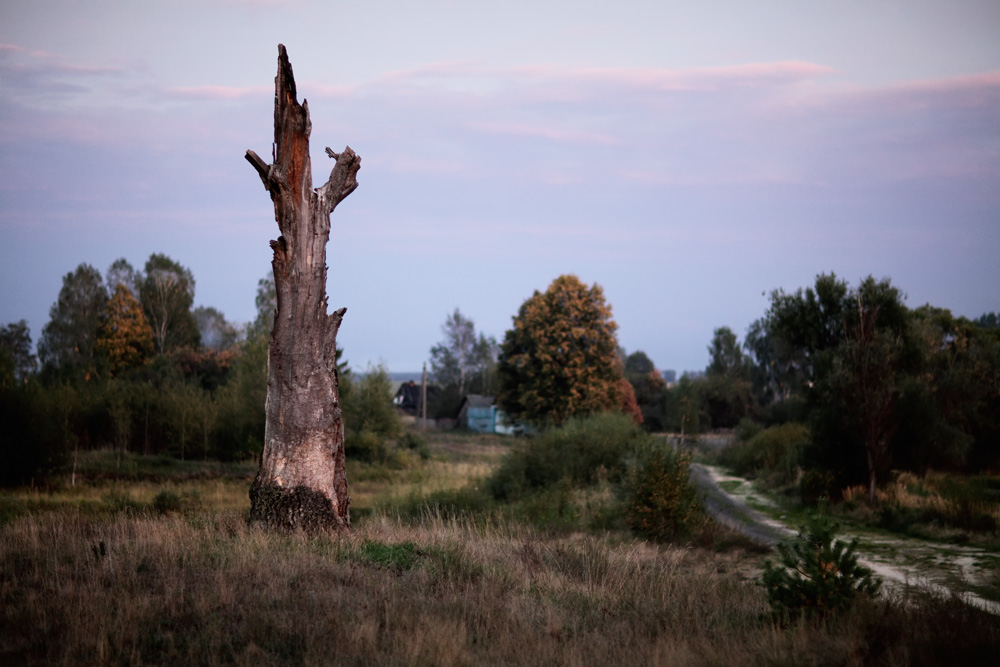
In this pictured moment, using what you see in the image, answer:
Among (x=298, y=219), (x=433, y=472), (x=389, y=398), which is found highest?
(x=298, y=219)

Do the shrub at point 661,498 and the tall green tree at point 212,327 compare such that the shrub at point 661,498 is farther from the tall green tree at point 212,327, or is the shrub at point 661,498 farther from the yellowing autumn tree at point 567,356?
the tall green tree at point 212,327

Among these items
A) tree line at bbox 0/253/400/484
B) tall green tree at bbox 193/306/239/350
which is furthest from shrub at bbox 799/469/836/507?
tall green tree at bbox 193/306/239/350

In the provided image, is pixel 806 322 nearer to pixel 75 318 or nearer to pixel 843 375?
pixel 843 375

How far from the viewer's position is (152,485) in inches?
919

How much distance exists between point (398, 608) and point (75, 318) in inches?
2681

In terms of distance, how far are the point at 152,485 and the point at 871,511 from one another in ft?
68.0

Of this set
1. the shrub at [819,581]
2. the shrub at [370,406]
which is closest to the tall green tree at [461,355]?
the shrub at [370,406]

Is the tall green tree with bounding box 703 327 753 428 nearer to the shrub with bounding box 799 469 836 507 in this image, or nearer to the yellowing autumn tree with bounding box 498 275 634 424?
the yellowing autumn tree with bounding box 498 275 634 424

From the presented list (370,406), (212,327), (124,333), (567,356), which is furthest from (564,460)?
(212,327)

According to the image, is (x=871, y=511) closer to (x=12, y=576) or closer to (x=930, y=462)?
(x=930, y=462)

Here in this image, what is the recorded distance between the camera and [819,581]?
7070 millimetres

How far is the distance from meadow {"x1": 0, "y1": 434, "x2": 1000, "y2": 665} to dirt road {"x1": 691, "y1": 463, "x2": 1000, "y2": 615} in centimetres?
173

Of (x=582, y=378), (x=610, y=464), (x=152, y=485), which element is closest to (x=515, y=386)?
(x=582, y=378)

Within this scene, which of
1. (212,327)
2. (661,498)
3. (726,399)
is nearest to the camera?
(661,498)
